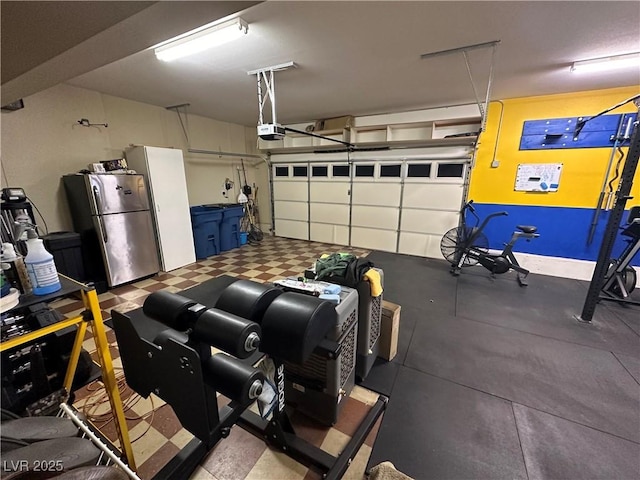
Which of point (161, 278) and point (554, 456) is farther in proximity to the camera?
point (161, 278)

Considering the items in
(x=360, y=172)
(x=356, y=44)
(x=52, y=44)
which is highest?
(x=356, y=44)

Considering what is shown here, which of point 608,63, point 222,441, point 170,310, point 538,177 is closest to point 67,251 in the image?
point 222,441

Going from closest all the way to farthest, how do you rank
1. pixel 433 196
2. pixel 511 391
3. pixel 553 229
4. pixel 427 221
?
pixel 511 391
pixel 553 229
pixel 433 196
pixel 427 221

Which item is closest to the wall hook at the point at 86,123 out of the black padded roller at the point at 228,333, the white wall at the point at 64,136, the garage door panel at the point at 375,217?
the white wall at the point at 64,136

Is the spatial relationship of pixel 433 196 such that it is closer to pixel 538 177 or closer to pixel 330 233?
pixel 538 177

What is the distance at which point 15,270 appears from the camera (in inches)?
41.5

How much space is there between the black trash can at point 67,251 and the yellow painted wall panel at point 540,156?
6.09 m

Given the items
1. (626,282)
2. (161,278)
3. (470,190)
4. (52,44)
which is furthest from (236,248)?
(626,282)

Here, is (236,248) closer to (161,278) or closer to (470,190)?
(161,278)

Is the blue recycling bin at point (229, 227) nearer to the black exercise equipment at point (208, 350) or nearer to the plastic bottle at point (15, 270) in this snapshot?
the plastic bottle at point (15, 270)

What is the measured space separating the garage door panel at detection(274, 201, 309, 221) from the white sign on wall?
4171 mm

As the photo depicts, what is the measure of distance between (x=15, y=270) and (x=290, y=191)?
17.8 feet

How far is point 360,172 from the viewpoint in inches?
213

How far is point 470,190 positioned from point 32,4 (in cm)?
528
